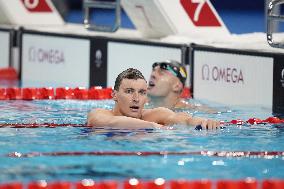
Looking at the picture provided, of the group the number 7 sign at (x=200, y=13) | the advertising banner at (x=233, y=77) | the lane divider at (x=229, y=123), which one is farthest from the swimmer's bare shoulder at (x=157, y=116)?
the number 7 sign at (x=200, y=13)

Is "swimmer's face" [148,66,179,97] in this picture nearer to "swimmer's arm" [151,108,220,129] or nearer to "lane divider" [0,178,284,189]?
"swimmer's arm" [151,108,220,129]

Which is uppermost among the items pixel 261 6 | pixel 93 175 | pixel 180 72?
pixel 261 6

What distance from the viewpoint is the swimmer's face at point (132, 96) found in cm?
700

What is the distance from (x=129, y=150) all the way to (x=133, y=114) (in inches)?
36.1

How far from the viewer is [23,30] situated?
41.1 ft

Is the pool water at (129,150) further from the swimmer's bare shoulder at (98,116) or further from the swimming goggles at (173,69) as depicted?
the swimming goggles at (173,69)

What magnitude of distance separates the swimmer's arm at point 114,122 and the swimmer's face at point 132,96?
0.30 feet

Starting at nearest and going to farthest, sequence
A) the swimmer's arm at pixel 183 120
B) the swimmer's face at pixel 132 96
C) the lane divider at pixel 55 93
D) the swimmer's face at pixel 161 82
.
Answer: the swimmer's face at pixel 132 96 → the swimmer's arm at pixel 183 120 → the swimmer's face at pixel 161 82 → the lane divider at pixel 55 93

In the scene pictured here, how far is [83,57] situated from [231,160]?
5.88 meters

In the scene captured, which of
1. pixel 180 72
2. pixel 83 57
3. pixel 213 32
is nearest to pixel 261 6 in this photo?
pixel 213 32

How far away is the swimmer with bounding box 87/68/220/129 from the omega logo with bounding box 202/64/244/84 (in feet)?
7.11

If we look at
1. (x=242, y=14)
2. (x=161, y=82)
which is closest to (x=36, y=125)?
(x=161, y=82)

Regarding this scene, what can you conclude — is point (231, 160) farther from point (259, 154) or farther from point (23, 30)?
point (23, 30)

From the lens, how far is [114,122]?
→ 706 cm
